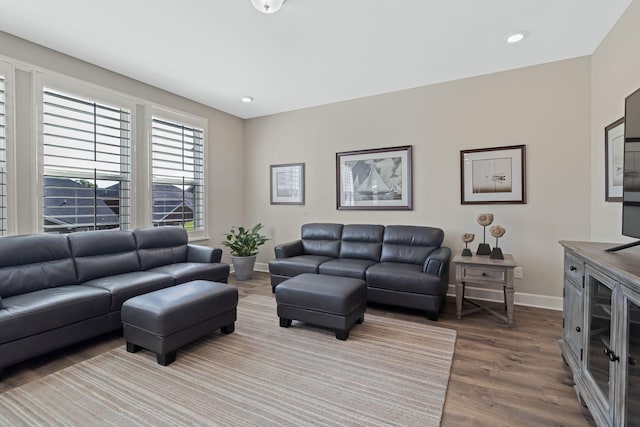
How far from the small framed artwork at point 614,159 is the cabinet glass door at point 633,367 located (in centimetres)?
177

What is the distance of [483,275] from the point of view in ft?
9.71

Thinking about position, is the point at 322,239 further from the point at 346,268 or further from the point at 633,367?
the point at 633,367

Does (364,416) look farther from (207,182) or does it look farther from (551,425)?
(207,182)

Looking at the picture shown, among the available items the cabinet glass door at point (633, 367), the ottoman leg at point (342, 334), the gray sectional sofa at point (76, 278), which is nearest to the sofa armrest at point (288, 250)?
the gray sectional sofa at point (76, 278)

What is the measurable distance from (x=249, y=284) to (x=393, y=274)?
2.30m

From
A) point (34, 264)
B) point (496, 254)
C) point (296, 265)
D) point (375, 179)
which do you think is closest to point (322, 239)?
point (296, 265)

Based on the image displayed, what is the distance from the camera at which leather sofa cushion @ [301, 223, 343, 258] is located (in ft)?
13.9

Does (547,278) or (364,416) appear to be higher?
(547,278)

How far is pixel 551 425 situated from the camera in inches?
63.1

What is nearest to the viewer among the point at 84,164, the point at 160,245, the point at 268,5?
the point at 268,5

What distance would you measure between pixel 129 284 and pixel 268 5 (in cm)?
273

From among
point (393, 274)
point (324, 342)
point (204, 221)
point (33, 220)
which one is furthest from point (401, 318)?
point (33, 220)

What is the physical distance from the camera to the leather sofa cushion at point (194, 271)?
3.24 m

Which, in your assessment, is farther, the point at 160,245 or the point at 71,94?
the point at 160,245
